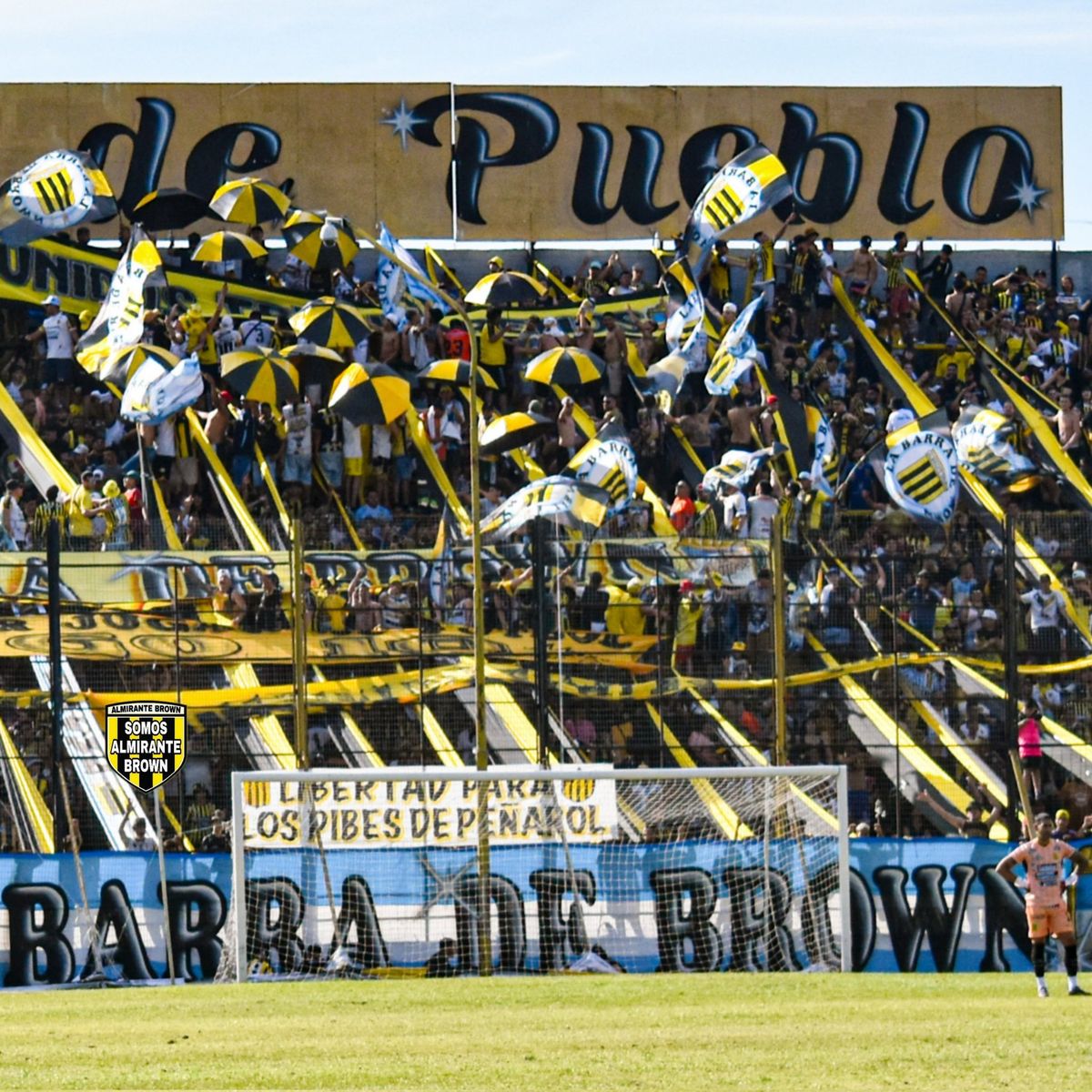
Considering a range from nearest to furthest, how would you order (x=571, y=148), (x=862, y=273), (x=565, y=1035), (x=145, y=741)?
(x=565, y=1035) < (x=145, y=741) < (x=862, y=273) < (x=571, y=148)

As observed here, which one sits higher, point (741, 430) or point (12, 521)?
point (741, 430)

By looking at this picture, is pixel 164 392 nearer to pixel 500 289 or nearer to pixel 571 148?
pixel 500 289

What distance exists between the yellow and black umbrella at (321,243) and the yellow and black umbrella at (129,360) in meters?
3.74

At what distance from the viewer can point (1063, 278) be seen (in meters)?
36.2

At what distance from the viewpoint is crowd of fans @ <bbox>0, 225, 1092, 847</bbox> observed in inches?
879

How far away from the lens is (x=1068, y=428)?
101 ft

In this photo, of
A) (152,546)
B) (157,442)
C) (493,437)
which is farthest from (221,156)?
(152,546)

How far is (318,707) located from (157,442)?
19.8 ft

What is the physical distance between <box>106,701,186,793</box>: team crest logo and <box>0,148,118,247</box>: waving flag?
11746mm

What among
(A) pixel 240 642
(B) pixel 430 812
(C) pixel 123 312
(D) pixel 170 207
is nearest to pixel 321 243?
(D) pixel 170 207

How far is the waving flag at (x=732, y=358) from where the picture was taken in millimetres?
28472

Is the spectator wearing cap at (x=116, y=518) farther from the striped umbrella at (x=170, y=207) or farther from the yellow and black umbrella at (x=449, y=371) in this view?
the striped umbrella at (x=170, y=207)

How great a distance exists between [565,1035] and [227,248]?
18.0 metres

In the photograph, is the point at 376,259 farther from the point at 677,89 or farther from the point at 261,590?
the point at 261,590
